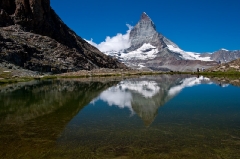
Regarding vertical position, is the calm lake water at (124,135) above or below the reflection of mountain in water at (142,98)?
below

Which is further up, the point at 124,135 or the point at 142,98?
the point at 142,98

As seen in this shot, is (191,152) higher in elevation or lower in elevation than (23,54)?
lower

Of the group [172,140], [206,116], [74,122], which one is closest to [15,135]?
[74,122]

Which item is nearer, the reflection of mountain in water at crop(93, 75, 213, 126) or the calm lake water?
the calm lake water

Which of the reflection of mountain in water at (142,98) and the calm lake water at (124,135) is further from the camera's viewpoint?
the reflection of mountain in water at (142,98)

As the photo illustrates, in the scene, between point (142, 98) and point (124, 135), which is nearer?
point (124, 135)

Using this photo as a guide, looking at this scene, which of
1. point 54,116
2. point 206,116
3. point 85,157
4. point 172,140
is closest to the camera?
point 85,157

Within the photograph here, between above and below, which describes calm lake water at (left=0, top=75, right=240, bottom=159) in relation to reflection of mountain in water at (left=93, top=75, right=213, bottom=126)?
below

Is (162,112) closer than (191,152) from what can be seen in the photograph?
No

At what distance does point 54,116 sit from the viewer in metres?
29.0

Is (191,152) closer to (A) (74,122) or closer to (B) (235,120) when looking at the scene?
(B) (235,120)

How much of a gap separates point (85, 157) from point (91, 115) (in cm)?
1372

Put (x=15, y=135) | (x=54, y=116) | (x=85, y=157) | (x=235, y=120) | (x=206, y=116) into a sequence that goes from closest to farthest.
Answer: (x=85, y=157) < (x=15, y=135) < (x=235, y=120) < (x=206, y=116) < (x=54, y=116)

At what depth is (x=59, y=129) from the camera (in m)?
22.8
